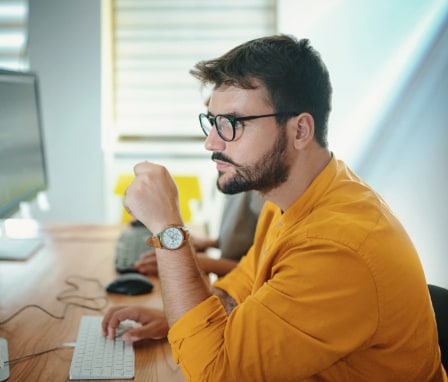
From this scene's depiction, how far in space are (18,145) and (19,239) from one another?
0.36 m

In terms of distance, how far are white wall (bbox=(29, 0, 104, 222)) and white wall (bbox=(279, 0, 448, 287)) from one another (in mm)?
1553

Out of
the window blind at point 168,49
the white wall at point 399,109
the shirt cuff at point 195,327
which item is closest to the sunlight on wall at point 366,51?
the white wall at point 399,109

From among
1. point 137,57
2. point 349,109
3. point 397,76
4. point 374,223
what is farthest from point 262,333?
point 137,57

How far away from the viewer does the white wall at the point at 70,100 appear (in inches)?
124

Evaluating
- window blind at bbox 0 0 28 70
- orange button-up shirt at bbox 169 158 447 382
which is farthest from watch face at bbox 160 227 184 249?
window blind at bbox 0 0 28 70

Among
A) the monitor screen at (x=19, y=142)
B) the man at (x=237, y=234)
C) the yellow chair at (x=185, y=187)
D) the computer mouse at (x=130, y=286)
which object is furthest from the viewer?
the yellow chair at (x=185, y=187)

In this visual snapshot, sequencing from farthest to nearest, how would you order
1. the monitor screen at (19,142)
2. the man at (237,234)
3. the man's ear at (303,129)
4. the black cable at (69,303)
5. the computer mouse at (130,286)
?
the man at (237,234), the monitor screen at (19,142), the computer mouse at (130,286), the black cable at (69,303), the man's ear at (303,129)

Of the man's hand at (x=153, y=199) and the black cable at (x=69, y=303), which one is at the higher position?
the man's hand at (x=153, y=199)

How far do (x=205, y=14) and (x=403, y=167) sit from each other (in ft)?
7.23

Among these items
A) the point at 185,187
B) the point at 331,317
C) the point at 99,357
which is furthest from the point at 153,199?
the point at 185,187

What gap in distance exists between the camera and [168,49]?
11.1 feet

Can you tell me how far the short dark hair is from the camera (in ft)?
3.48

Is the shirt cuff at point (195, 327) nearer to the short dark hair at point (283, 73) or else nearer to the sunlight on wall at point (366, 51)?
the short dark hair at point (283, 73)

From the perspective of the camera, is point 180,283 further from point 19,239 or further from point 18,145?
point 19,239
